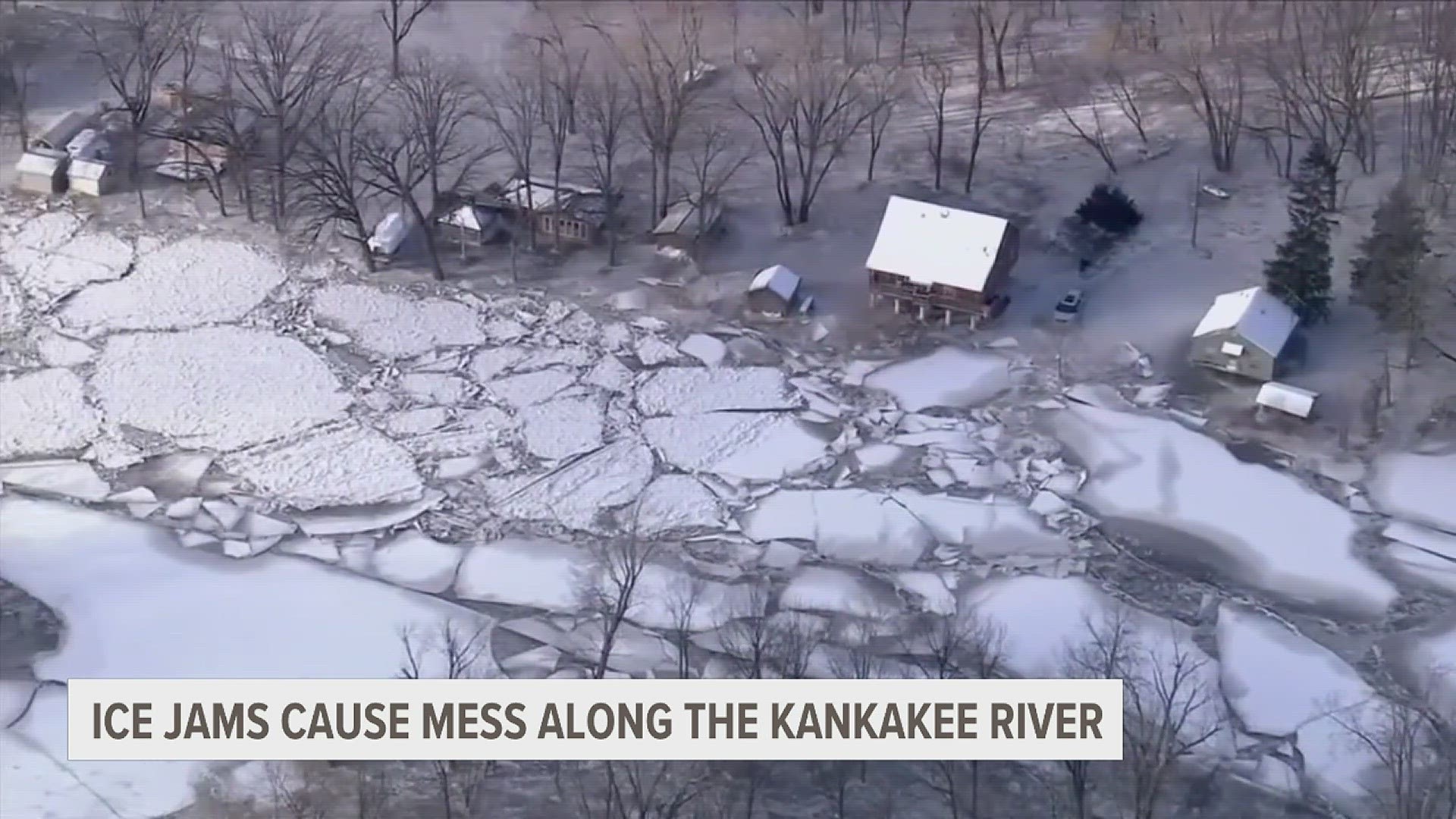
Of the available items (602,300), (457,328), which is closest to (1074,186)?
(602,300)

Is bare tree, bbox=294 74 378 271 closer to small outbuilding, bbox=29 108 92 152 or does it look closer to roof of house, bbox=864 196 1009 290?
small outbuilding, bbox=29 108 92 152

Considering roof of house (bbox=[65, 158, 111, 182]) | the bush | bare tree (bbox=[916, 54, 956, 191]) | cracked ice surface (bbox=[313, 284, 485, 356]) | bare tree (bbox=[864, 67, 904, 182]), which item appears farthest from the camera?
bare tree (bbox=[864, 67, 904, 182])

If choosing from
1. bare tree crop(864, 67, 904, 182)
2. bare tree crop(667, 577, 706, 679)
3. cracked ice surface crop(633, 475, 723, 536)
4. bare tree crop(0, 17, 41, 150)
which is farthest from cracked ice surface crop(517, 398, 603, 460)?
bare tree crop(0, 17, 41, 150)

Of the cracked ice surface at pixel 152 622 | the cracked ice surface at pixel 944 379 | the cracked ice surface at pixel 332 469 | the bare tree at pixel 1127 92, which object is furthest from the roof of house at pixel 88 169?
the bare tree at pixel 1127 92

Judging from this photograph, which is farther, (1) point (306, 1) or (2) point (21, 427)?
(1) point (306, 1)

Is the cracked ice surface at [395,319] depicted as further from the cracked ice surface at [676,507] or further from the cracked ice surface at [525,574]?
the cracked ice surface at [525,574]

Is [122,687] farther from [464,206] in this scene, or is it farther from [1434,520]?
[1434,520]
